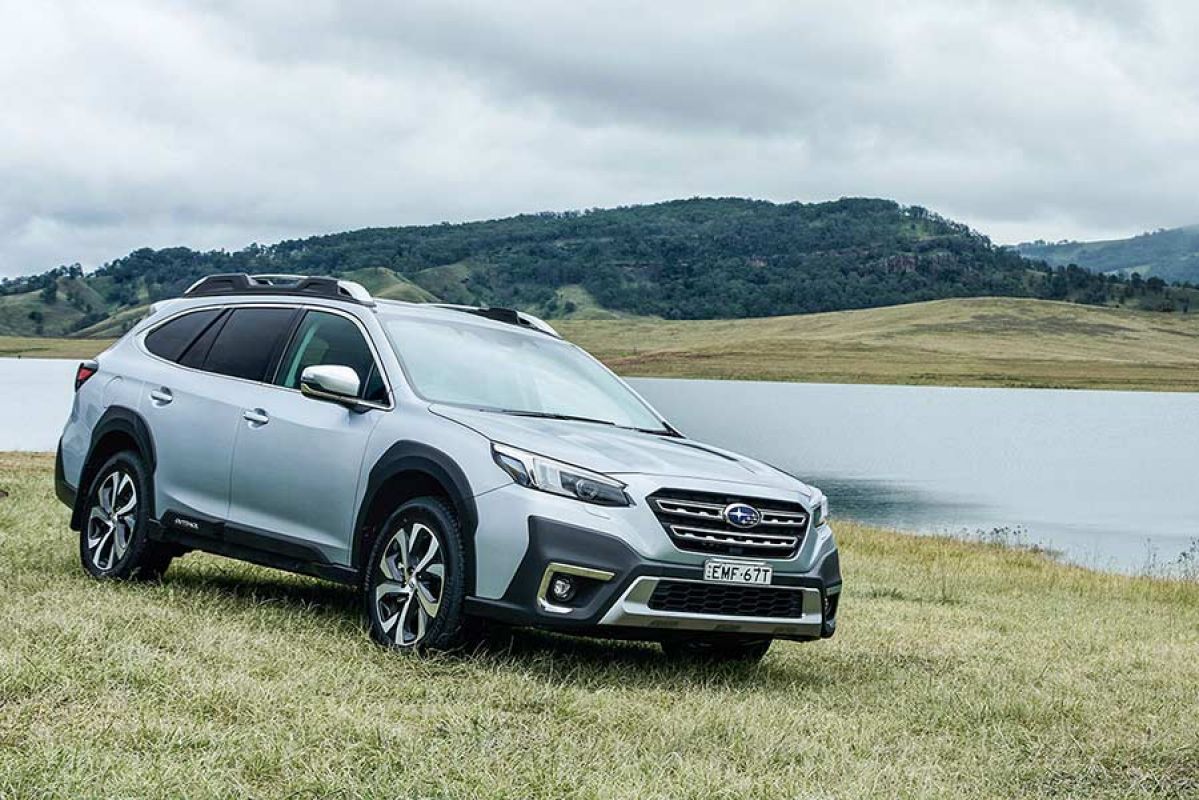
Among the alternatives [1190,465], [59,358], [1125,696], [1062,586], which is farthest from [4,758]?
[59,358]

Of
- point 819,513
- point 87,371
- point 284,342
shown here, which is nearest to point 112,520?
point 87,371

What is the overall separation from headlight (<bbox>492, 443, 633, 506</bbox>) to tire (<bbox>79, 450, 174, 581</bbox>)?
11.0 ft

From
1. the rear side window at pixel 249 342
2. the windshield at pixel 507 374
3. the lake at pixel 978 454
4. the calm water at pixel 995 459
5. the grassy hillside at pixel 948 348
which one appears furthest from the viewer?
the grassy hillside at pixel 948 348

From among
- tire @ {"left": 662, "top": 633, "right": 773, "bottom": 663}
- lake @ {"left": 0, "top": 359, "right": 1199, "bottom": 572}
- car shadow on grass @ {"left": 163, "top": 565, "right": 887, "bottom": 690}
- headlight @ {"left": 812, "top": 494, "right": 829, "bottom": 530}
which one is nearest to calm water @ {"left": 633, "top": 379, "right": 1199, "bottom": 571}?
lake @ {"left": 0, "top": 359, "right": 1199, "bottom": 572}

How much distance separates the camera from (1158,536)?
32.2m

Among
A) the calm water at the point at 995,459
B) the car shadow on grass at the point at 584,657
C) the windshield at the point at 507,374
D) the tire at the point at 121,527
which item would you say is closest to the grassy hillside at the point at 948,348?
the calm water at the point at 995,459

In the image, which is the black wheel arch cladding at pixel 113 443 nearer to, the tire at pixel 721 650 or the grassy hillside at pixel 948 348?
the tire at pixel 721 650

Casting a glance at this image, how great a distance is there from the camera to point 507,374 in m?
8.57

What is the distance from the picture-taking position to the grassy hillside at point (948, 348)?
13462 cm

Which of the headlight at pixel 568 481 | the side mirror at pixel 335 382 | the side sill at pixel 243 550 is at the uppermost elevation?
the side mirror at pixel 335 382

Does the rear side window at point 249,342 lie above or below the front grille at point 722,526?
above

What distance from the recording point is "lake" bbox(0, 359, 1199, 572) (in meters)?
34.2

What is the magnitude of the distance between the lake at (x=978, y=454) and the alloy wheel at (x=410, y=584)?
19715 millimetres

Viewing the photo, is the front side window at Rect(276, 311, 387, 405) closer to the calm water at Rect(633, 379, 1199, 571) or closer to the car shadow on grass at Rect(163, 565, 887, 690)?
the car shadow on grass at Rect(163, 565, 887, 690)
